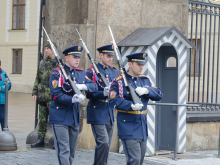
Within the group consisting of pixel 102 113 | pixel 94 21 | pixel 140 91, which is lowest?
pixel 102 113

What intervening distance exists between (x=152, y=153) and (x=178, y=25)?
2.65 metres

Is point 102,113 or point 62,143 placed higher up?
point 102,113

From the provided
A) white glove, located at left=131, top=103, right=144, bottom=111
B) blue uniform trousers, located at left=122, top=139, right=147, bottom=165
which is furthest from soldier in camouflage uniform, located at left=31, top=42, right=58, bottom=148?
white glove, located at left=131, top=103, right=144, bottom=111

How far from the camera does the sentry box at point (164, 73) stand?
7273mm

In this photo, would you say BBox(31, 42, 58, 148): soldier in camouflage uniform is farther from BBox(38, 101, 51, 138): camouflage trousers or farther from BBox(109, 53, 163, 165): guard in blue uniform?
BBox(109, 53, 163, 165): guard in blue uniform

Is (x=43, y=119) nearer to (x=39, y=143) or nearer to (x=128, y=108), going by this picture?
(x=39, y=143)

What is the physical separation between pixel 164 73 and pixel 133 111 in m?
3.31

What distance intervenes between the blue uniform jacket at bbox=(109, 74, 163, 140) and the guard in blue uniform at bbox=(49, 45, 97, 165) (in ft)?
1.31

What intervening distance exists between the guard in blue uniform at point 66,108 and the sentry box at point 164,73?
2.07m

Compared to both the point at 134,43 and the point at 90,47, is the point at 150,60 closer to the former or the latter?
the point at 134,43

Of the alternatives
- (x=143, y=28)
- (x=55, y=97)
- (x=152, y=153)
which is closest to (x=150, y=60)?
(x=143, y=28)

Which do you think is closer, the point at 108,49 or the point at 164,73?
the point at 108,49

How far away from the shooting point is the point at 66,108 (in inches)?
206

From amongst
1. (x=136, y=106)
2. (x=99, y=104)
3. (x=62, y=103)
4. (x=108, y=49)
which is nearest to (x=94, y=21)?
(x=108, y=49)
